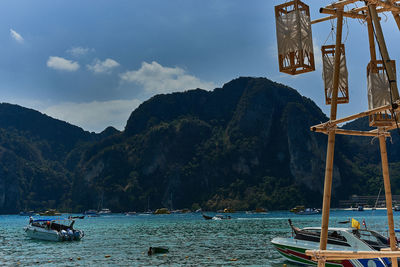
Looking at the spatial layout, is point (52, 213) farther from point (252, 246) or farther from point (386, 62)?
point (386, 62)

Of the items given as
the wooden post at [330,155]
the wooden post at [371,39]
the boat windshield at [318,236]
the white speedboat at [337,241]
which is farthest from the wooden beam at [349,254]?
the boat windshield at [318,236]

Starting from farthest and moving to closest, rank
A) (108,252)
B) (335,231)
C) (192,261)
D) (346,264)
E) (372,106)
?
1. (108,252)
2. (192,261)
3. (335,231)
4. (346,264)
5. (372,106)

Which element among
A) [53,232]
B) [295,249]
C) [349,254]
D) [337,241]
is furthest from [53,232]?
[349,254]

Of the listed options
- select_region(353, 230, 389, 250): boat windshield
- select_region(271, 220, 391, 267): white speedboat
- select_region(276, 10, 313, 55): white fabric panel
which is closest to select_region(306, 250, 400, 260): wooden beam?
select_region(276, 10, 313, 55): white fabric panel

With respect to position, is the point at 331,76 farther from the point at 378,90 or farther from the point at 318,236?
the point at 318,236

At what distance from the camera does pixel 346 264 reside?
864 inches

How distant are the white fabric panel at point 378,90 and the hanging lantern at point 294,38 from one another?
1980mm

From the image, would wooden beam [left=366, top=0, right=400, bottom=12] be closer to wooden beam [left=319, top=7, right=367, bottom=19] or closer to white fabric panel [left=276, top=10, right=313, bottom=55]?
wooden beam [left=319, top=7, right=367, bottom=19]

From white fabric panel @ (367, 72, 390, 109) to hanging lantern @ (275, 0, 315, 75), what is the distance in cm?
198

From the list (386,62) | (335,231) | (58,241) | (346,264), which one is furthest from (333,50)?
(58,241)

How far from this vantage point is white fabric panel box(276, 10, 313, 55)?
36.7 feet

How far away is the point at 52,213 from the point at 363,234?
557ft

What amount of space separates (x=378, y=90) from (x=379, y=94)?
0.13 meters

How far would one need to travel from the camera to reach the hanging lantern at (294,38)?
36.6ft
